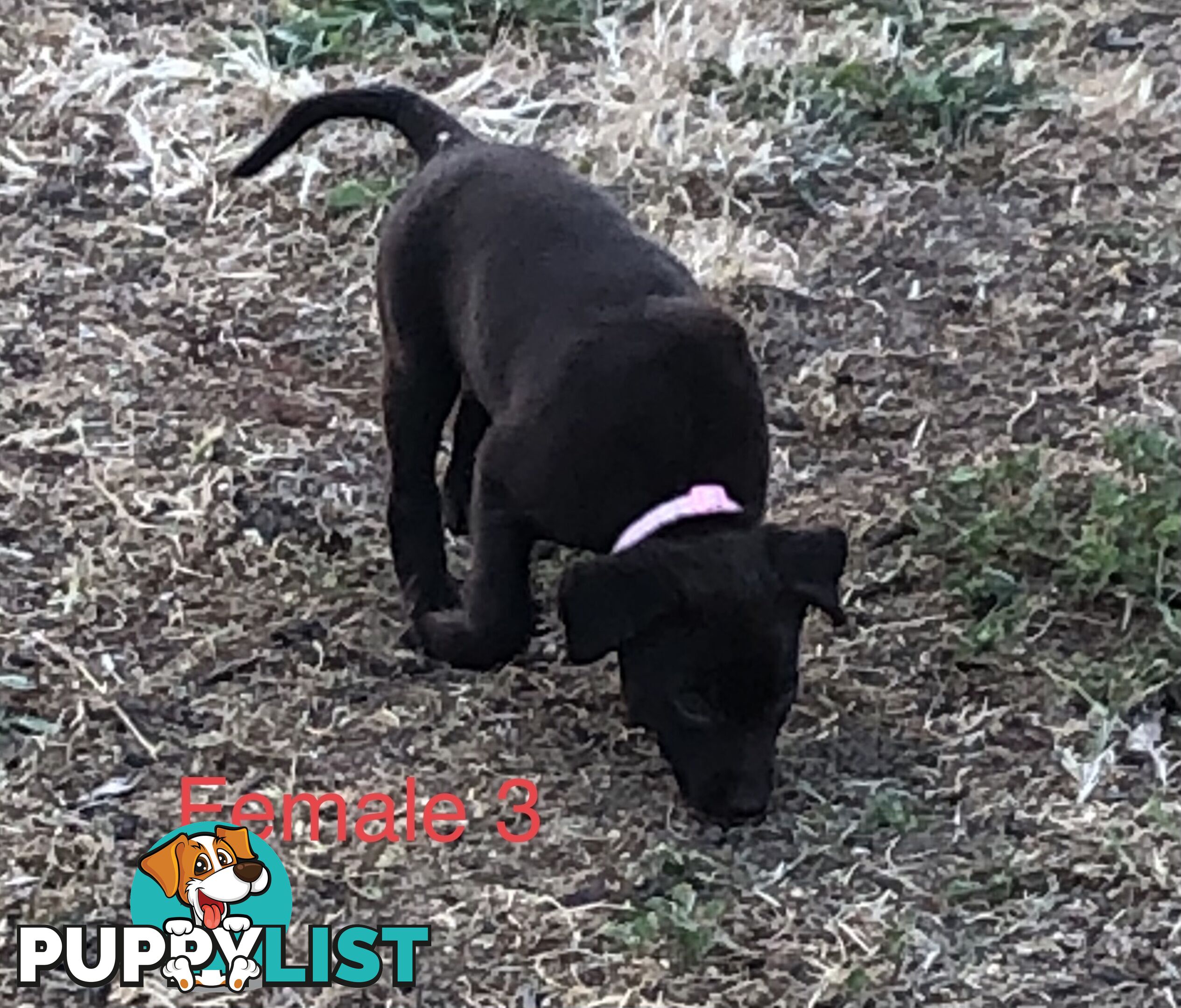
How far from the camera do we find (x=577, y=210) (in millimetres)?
4238

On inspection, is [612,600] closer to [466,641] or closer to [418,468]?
[466,641]

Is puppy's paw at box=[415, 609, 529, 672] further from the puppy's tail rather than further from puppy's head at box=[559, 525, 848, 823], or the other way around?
the puppy's tail

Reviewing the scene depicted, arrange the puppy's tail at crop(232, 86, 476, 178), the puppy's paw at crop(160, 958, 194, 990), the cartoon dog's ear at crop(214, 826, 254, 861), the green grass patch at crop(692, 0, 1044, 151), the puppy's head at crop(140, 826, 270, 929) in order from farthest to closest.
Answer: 1. the green grass patch at crop(692, 0, 1044, 151)
2. the puppy's tail at crop(232, 86, 476, 178)
3. the cartoon dog's ear at crop(214, 826, 254, 861)
4. the puppy's head at crop(140, 826, 270, 929)
5. the puppy's paw at crop(160, 958, 194, 990)

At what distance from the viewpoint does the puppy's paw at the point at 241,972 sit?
355 cm

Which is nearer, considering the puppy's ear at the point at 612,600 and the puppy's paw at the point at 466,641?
the puppy's ear at the point at 612,600

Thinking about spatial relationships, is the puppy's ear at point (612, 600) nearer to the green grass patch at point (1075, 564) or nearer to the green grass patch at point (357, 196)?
the green grass patch at point (1075, 564)

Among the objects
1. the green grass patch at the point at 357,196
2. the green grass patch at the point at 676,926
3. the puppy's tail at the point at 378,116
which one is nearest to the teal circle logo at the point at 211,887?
the green grass patch at the point at 676,926

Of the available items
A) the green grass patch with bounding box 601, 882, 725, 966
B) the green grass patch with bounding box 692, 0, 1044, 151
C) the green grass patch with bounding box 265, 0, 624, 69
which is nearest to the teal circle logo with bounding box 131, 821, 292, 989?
the green grass patch with bounding box 601, 882, 725, 966

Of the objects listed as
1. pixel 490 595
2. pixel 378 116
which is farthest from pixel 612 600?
pixel 378 116

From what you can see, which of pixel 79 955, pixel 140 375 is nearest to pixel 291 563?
pixel 140 375

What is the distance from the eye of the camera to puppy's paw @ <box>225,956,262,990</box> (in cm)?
355

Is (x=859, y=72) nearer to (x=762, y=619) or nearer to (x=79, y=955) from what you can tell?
(x=762, y=619)

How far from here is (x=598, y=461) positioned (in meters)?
3.84

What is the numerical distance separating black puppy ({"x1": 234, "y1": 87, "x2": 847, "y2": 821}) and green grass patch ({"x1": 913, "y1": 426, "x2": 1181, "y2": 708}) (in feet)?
2.14
